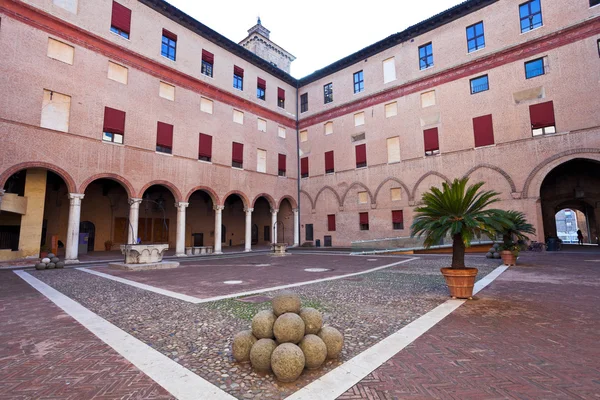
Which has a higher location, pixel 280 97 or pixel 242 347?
pixel 280 97

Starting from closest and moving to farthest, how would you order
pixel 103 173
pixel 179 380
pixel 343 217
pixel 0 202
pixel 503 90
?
pixel 179 380 < pixel 0 202 < pixel 103 173 < pixel 503 90 < pixel 343 217

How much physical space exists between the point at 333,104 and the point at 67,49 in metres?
19.8

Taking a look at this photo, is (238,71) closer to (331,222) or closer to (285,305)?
(331,222)

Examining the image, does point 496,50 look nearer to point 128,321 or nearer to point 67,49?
point 128,321

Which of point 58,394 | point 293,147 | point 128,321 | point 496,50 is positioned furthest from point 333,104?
point 58,394

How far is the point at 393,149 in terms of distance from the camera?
23.3m

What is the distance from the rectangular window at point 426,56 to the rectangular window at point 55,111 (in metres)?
24.0

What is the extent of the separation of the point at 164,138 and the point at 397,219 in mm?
18134

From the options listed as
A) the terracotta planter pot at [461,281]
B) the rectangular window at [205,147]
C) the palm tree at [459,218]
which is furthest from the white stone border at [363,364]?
the rectangular window at [205,147]

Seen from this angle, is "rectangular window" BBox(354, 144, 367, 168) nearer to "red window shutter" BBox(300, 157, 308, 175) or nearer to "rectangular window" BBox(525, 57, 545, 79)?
"red window shutter" BBox(300, 157, 308, 175)

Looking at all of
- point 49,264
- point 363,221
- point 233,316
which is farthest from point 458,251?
point 363,221

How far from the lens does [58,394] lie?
2.75 meters

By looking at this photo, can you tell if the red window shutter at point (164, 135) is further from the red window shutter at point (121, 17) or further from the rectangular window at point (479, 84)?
the rectangular window at point (479, 84)

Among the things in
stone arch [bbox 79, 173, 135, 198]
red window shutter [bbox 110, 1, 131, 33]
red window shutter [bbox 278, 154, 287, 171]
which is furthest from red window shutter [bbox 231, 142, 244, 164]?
red window shutter [bbox 110, 1, 131, 33]
